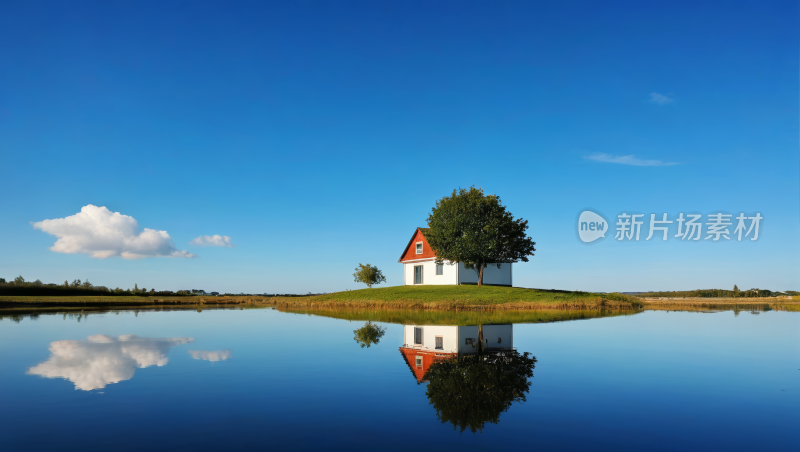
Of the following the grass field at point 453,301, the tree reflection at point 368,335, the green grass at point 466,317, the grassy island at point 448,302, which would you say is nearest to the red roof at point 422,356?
the tree reflection at point 368,335

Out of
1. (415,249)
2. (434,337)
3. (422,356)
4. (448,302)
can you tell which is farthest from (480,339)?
(415,249)

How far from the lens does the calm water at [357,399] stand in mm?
6289

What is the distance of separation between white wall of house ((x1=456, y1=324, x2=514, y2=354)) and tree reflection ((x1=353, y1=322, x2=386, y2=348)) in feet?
11.4

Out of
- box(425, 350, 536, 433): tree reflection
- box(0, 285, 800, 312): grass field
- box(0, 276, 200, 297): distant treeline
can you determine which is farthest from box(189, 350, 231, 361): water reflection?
box(0, 276, 200, 297): distant treeline

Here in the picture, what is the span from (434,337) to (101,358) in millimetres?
11466

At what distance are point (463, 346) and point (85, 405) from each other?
1093 cm

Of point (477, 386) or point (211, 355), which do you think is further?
point (211, 355)

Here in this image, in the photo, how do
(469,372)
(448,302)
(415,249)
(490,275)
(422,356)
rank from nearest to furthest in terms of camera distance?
(469,372), (422,356), (448,302), (490,275), (415,249)

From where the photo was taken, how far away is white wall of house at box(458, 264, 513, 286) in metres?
53.1

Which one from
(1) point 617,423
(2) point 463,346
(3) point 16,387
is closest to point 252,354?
(3) point 16,387

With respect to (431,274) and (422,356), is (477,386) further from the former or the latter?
(431,274)

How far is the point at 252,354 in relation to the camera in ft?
46.2

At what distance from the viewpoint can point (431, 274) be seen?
5591 cm

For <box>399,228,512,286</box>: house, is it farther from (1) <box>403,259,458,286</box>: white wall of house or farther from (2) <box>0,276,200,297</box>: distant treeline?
(2) <box>0,276,200,297</box>: distant treeline
